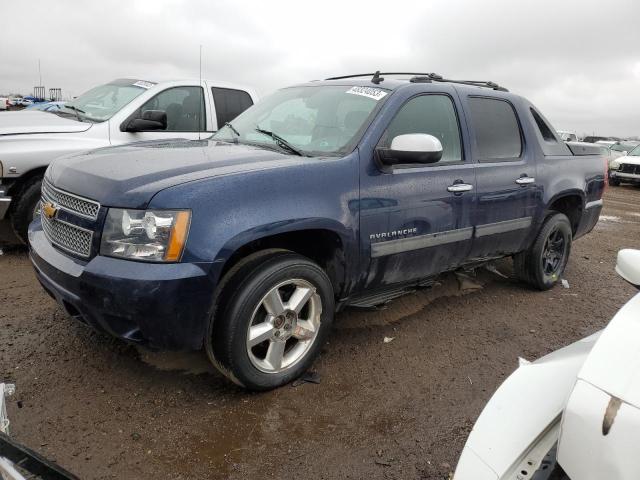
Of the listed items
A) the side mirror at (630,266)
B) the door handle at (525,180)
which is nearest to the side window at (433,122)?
the door handle at (525,180)

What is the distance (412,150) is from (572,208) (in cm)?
298

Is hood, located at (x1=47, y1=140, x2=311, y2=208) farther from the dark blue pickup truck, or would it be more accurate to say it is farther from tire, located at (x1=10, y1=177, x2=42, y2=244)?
tire, located at (x1=10, y1=177, x2=42, y2=244)

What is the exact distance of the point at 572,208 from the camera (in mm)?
5133

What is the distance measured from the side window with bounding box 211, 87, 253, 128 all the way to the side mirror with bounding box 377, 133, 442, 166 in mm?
3531

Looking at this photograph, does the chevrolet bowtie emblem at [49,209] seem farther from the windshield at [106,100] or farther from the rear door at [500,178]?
the rear door at [500,178]

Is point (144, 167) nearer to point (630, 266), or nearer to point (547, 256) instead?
point (630, 266)

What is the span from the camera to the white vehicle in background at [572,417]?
4.03ft

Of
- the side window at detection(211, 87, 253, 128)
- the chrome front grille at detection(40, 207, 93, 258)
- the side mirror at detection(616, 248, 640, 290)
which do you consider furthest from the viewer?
the side window at detection(211, 87, 253, 128)

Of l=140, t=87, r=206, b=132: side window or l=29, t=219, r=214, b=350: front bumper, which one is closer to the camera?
l=29, t=219, r=214, b=350: front bumper

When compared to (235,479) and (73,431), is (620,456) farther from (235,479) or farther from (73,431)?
(73,431)

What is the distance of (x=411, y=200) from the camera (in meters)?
3.26

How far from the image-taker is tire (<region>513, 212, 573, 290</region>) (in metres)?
4.70

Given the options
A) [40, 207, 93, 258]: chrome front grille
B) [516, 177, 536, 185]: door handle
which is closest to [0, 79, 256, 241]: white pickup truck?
[40, 207, 93, 258]: chrome front grille

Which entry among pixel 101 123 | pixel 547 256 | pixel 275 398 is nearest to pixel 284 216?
pixel 275 398
